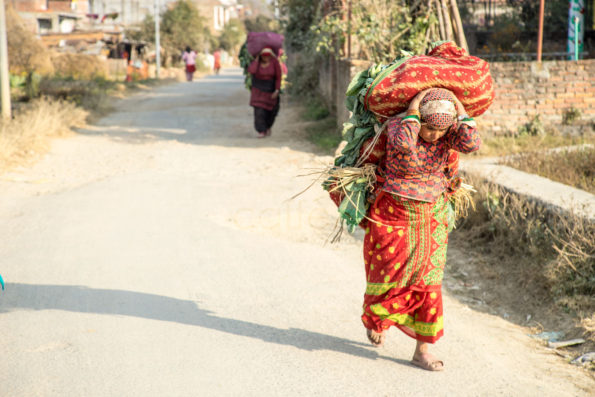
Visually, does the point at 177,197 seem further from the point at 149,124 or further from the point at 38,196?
the point at 149,124

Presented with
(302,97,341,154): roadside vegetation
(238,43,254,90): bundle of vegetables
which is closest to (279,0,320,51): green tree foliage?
(302,97,341,154): roadside vegetation

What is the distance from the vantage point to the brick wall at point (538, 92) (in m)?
9.57

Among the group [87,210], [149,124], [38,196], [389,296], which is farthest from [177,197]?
[149,124]

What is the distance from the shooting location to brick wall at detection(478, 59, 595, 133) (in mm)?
9570

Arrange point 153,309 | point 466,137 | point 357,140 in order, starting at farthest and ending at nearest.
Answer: point 153,309 < point 357,140 < point 466,137

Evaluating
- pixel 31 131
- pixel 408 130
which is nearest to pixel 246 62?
pixel 31 131

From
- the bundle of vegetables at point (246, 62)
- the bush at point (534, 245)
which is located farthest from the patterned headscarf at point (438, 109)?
the bundle of vegetables at point (246, 62)

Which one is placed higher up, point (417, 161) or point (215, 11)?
point (215, 11)

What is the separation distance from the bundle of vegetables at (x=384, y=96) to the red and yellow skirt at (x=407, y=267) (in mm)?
193

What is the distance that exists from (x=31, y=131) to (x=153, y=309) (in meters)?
7.18

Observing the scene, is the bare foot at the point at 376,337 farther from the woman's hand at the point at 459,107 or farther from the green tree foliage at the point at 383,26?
the green tree foliage at the point at 383,26

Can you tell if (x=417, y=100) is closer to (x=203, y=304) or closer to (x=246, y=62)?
(x=203, y=304)

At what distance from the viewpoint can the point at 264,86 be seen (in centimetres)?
1164

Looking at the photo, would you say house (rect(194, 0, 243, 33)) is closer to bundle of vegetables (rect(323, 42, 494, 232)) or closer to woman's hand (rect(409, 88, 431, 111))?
bundle of vegetables (rect(323, 42, 494, 232))
